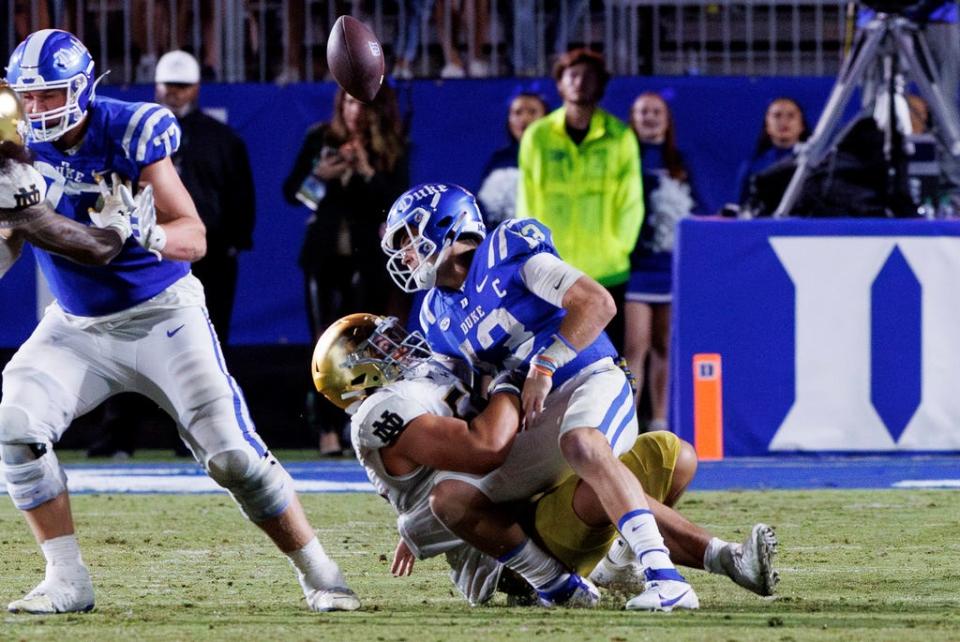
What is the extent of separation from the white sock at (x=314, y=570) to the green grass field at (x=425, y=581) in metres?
0.10

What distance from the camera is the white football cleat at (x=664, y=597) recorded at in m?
4.59

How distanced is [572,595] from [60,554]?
1349 millimetres

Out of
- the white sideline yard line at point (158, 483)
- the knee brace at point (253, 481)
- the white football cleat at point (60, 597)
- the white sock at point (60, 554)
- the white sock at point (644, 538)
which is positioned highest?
the knee brace at point (253, 481)

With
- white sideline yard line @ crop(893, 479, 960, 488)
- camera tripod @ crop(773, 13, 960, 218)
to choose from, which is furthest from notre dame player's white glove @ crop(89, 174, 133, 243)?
camera tripod @ crop(773, 13, 960, 218)

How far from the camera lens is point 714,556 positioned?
488 centimetres

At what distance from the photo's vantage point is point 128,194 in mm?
4727

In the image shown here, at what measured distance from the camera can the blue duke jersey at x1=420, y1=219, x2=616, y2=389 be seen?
4.89 m

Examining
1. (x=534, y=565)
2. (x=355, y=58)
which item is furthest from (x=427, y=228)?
(x=355, y=58)

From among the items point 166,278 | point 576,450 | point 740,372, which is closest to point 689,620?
point 576,450

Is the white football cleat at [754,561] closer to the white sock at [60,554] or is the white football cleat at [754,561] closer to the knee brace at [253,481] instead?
the knee brace at [253,481]

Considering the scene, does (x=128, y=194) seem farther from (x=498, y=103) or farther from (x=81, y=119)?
(x=498, y=103)

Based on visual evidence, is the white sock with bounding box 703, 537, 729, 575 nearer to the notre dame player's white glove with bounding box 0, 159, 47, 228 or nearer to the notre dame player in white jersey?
the notre dame player in white jersey

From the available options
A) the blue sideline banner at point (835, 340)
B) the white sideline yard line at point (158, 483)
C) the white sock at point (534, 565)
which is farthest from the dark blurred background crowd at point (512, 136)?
the white sock at point (534, 565)

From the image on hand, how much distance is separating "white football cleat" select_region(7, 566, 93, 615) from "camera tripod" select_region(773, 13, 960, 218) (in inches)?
207
